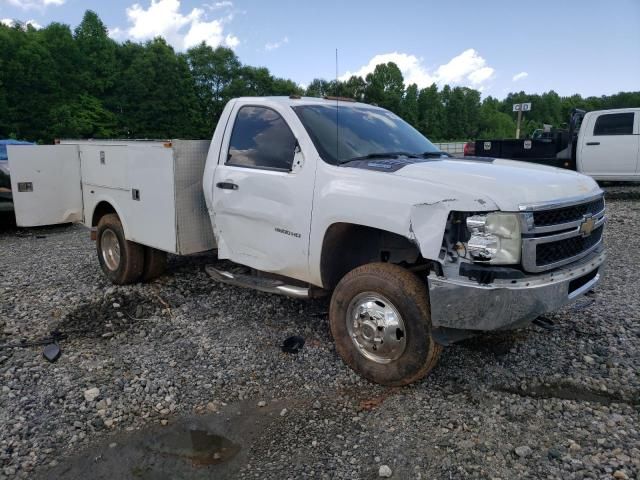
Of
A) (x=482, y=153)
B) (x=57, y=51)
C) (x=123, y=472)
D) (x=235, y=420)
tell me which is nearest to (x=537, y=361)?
(x=235, y=420)

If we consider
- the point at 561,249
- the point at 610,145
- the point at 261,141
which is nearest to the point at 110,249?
the point at 261,141

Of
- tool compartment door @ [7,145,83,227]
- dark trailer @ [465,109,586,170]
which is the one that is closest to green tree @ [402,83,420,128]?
dark trailer @ [465,109,586,170]

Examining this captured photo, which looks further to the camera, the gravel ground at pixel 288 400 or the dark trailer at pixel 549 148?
the dark trailer at pixel 549 148

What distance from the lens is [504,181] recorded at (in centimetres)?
343

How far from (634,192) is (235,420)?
13441 millimetres

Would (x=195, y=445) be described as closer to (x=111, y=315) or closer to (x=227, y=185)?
(x=227, y=185)

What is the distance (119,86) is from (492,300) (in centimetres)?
5527

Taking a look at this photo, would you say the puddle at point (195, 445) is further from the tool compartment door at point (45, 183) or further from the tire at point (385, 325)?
the tool compartment door at point (45, 183)

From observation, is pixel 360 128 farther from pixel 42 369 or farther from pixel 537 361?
pixel 42 369

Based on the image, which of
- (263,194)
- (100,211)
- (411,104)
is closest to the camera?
(263,194)

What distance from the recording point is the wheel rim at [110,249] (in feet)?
20.7

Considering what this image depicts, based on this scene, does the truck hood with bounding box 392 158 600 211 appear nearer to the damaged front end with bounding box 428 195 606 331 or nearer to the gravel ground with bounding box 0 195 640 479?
the damaged front end with bounding box 428 195 606 331

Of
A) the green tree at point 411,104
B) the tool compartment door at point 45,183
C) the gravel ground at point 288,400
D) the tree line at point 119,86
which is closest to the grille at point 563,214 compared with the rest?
the gravel ground at point 288,400

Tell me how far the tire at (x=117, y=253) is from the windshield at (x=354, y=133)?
2772 millimetres
